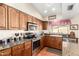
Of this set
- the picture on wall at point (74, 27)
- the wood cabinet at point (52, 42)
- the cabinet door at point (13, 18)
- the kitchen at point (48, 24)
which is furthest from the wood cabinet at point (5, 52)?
the picture on wall at point (74, 27)

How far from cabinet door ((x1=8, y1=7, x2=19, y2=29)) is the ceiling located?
2.26 feet

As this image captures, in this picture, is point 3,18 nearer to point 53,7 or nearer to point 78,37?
point 53,7

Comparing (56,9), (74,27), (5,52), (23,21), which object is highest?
(56,9)

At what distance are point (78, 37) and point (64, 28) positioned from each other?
283 millimetres

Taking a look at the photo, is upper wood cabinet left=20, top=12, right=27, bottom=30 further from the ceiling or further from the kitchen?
the ceiling

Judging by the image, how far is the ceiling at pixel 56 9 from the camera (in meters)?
1.47

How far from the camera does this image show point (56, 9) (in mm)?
1585

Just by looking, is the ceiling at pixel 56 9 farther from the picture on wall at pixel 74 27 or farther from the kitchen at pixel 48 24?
the picture on wall at pixel 74 27

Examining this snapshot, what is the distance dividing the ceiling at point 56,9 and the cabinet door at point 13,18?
69 cm

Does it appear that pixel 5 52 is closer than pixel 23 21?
Yes

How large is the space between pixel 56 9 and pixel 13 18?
3.41ft

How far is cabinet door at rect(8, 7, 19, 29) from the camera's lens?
1937 millimetres

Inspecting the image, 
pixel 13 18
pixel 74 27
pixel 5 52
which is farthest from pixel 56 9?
pixel 5 52

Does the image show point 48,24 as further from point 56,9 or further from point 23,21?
point 23,21
